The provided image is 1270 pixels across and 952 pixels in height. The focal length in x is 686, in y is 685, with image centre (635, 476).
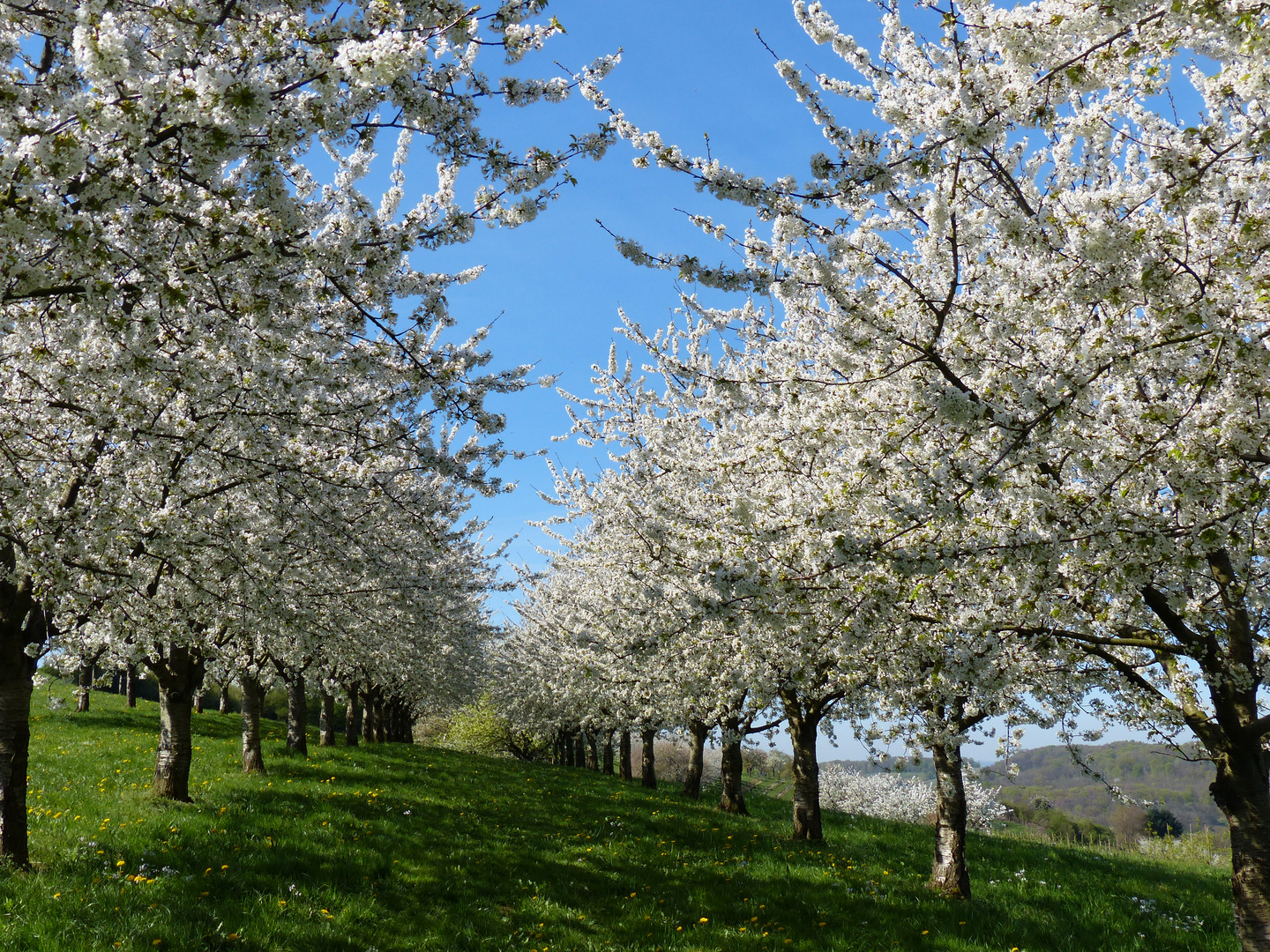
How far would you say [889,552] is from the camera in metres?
5.83

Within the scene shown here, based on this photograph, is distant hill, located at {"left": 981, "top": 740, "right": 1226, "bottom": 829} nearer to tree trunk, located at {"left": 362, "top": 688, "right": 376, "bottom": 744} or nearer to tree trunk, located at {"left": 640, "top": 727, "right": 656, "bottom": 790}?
tree trunk, located at {"left": 640, "top": 727, "right": 656, "bottom": 790}

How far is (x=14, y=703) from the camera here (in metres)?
7.70

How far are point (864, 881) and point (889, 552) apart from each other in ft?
24.5

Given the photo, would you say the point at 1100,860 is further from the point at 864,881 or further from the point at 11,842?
the point at 11,842

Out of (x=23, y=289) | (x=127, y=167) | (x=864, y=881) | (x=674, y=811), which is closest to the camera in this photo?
(x=23, y=289)

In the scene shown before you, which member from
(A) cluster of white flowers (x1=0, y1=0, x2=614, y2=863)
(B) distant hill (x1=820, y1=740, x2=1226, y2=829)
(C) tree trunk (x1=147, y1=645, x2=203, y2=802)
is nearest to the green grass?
(C) tree trunk (x1=147, y1=645, x2=203, y2=802)

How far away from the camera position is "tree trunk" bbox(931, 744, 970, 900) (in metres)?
10.5

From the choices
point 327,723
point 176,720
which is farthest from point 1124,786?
point 176,720

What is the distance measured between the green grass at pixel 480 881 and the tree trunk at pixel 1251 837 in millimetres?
2497

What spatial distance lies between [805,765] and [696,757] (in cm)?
773

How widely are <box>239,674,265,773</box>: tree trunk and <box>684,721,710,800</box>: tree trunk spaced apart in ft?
36.0

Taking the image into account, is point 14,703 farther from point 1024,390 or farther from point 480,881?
point 1024,390

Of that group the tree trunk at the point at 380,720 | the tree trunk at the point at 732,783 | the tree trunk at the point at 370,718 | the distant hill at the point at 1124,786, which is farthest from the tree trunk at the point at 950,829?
the distant hill at the point at 1124,786

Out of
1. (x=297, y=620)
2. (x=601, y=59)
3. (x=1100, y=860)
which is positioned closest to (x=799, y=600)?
(x=601, y=59)
